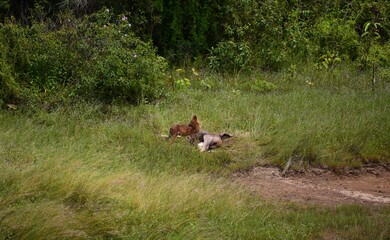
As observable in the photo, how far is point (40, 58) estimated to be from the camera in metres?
11.8

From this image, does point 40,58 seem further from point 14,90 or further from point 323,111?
point 323,111

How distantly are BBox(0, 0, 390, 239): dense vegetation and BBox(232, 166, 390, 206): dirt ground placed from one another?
7.5 inches

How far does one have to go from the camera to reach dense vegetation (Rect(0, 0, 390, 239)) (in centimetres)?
675

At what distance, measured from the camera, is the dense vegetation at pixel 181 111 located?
22.1 ft

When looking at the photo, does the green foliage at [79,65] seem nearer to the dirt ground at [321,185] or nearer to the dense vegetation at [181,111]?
the dense vegetation at [181,111]

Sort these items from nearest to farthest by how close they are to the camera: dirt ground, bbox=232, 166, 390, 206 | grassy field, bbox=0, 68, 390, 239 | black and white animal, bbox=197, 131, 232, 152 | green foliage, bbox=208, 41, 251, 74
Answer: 1. grassy field, bbox=0, 68, 390, 239
2. dirt ground, bbox=232, 166, 390, 206
3. black and white animal, bbox=197, 131, 232, 152
4. green foliage, bbox=208, 41, 251, 74

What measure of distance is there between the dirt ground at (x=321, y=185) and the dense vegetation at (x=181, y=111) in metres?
0.19

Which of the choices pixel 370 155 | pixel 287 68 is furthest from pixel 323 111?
pixel 287 68

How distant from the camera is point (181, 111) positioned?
36.7 feet

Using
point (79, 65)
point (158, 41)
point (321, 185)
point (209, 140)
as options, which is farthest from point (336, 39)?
point (321, 185)

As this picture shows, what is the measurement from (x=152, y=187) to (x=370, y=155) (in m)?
3.98

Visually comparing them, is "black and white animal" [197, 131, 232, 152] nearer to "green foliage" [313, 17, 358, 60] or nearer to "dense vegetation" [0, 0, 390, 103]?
"dense vegetation" [0, 0, 390, 103]

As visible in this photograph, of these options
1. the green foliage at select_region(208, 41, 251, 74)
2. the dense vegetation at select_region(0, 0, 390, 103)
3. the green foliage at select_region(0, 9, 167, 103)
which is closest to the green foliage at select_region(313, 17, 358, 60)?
the dense vegetation at select_region(0, 0, 390, 103)

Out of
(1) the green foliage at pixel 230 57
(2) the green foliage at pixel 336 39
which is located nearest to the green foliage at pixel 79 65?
(1) the green foliage at pixel 230 57
